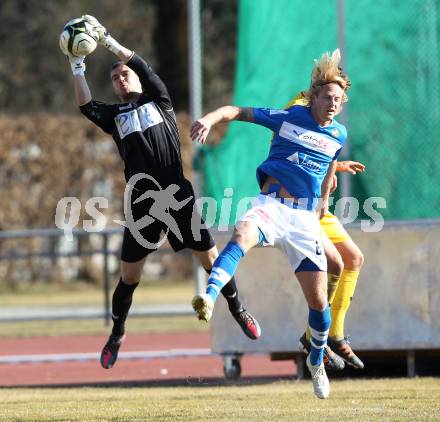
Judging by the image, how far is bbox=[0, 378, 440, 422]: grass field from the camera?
824cm

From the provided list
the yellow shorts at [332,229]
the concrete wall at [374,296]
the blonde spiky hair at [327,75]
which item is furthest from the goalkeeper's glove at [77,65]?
the concrete wall at [374,296]

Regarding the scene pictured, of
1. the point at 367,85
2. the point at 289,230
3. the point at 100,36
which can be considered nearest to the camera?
the point at 289,230

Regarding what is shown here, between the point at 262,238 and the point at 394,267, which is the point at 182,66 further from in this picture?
the point at 262,238

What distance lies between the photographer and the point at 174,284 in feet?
89.1

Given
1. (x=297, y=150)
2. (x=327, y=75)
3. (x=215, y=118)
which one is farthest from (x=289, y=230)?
(x=327, y=75)

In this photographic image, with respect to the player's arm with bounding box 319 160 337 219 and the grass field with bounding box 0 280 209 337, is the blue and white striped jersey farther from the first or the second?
the grass field with bounding box 0 280 209 337

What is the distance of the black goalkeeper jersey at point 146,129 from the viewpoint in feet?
29.8

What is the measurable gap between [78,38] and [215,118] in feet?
4.87

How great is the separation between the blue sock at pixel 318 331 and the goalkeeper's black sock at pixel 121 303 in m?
1.82

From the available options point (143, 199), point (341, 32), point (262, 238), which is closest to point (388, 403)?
point (262, 238)

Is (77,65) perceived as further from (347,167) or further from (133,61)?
(347,167)

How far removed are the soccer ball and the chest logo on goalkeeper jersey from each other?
0.70 metres

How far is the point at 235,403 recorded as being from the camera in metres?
9.18

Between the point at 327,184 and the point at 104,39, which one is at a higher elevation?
the point at 104,39
